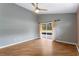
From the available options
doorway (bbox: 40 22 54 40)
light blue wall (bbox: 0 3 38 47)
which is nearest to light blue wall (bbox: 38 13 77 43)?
doorway (bbox: 40 22 54 40)

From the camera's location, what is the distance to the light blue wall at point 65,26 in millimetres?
2016

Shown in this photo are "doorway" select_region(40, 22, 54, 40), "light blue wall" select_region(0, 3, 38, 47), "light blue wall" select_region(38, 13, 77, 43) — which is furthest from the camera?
"light blue wall" select_region(0, 3, 38, 47)

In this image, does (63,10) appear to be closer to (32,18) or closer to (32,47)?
(32,18)

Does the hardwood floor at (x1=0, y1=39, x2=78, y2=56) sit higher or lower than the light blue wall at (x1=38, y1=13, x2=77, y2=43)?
lower

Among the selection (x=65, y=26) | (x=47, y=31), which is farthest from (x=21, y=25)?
(x=65, y=26)

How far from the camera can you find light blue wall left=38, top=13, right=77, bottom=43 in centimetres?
202

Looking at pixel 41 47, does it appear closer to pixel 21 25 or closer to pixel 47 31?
pixel 47 31

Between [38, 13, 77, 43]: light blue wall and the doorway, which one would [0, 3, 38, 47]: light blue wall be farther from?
[38, 13, 77, 43]: light blue wall

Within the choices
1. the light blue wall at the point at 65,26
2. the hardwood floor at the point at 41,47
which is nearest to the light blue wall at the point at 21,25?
the hardwood floor at the point at 41,47

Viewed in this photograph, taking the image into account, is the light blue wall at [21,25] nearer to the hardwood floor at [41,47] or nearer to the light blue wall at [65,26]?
the hardwood floor at [41,47]

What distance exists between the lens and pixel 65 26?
2098mm

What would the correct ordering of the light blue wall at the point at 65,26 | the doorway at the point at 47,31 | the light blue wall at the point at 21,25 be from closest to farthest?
1. the light blue wall at the point at 65,26
2. the doorway at the point at 47,31
3. the light blue wall at the point at 21,25

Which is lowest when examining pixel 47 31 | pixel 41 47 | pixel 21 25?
pixel 41 47

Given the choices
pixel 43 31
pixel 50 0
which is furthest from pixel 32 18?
pixel 50 0
